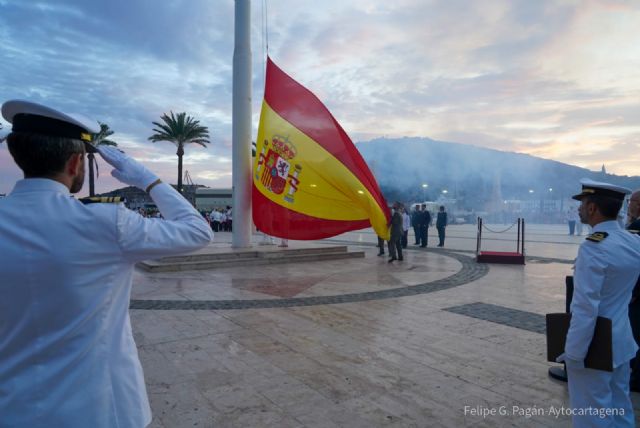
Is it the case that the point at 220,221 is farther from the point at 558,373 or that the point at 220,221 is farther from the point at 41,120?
the point at 41,120

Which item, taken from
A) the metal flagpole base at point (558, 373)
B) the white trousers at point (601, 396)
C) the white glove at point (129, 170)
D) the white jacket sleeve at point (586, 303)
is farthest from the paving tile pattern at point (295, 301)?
the white glove at point (129, 170)

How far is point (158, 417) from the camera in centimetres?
297

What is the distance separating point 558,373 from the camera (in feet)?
12.3

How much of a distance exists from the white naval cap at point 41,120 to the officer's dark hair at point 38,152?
19mm

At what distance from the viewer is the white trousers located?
2287 millimetres

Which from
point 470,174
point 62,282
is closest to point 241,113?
point 62,282

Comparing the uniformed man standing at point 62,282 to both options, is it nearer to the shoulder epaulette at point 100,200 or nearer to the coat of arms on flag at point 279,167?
the shoulder epaulette at point 100,200

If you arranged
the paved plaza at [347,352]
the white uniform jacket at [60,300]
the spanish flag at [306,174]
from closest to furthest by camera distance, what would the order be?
the white uniform jacket at [60,300] → the paved plaza at [347,352] → the spanish flag at [306,174]

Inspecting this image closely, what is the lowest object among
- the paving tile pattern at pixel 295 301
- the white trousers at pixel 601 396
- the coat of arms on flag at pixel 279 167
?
the paving tile pattern at pixel 295 301

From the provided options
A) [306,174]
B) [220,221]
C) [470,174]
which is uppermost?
[470,174]

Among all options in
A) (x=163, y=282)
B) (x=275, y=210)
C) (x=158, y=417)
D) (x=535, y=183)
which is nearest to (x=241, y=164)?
(x=275, y=210)

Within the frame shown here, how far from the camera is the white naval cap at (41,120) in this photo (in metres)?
1.28

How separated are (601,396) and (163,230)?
2.58 m

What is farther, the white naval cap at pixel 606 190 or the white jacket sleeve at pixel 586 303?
the white naval cap at pixel 606 190
